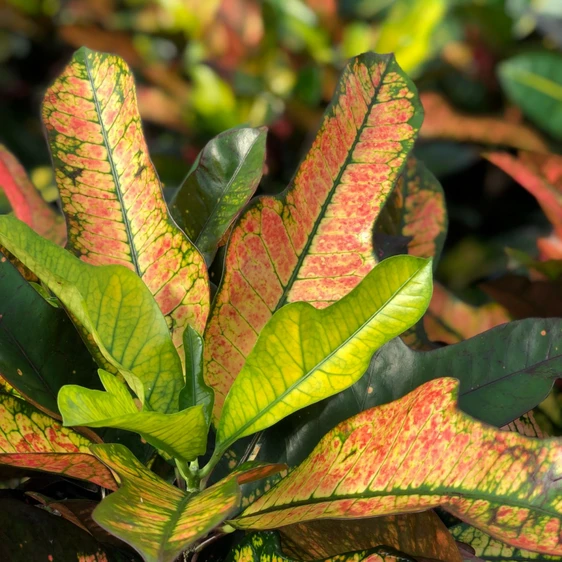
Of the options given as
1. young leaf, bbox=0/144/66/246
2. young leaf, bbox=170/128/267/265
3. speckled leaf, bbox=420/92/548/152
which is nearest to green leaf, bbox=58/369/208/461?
young leaf, bbox=170/128/267/265

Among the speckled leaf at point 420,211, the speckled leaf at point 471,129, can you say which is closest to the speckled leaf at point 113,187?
the speckled leaf at point 420,211

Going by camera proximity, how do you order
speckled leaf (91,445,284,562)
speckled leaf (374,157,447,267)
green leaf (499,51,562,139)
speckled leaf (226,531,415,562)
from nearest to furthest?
speckled leaf (91,445,284,562), speckled leaf (226,531,415,562), speckled leaf (374,157,447,267), green leaf (499,51,562,139)

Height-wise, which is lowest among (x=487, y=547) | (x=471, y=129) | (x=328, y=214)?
(x=487, y=547)

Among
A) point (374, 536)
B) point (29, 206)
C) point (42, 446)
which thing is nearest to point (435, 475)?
point (374, 536)

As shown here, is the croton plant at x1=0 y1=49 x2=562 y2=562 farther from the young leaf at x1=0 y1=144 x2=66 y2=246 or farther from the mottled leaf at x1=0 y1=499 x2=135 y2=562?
the young leaf at x1=0 y1=144 x2=66 y2=246

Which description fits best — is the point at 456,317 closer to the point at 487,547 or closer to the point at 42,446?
the point at 487,547

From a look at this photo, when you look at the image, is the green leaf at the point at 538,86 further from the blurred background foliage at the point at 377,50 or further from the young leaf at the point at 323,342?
the young leaf at the point at 323,342
